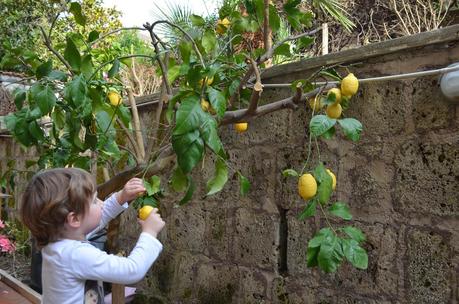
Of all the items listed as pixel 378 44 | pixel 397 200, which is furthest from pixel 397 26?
pixel 397 200

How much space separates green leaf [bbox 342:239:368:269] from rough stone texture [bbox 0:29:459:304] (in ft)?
1.25

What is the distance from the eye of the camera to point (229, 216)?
103 inches

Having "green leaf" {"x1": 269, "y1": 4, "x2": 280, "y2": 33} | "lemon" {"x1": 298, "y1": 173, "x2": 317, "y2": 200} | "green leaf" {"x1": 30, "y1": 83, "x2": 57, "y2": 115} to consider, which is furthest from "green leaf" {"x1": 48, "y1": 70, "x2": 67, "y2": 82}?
"lemon" {"x1": 298, "y1": 173, "x2": 317, "y2": 200}

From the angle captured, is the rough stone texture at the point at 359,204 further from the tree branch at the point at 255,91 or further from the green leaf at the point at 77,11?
the green leaf at the point at 77,11

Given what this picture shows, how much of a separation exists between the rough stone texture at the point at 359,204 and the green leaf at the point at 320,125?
0.18 meters

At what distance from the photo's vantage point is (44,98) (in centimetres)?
156

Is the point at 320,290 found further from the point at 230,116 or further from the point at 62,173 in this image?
the point at 62,173

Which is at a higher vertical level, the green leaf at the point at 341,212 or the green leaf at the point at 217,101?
the green leaf at the point at 217,101

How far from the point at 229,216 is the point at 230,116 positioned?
92 cm

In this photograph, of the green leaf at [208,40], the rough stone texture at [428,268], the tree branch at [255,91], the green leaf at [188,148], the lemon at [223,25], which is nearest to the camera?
the green leaf at [188,148]

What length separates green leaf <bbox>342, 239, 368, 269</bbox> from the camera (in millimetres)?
1535

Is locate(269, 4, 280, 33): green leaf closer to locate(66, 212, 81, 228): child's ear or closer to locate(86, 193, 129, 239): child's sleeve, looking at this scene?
locate(86, 193, 129, 239): child's sleeve

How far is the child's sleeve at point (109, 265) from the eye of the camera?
1.41 m

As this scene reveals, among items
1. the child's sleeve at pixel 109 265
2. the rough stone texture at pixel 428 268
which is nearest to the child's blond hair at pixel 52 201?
the child's sleeve at pixel 109 265
